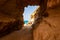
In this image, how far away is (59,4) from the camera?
11.3ft

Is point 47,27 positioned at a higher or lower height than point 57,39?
higher

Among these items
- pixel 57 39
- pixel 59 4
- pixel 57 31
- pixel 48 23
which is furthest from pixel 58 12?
pixel 57 39

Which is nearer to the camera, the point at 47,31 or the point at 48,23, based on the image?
the point at 47,31

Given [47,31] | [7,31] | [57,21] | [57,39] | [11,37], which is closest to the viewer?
[57,39]

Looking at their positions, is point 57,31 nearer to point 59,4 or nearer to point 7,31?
point 59,4

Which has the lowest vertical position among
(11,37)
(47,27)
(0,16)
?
(11,37)

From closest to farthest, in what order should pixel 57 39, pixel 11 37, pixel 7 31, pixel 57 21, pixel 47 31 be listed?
pixel 57 39 → pixel 47 31 → pixel 57 21 → pixel 11 37 → pixel 7 31

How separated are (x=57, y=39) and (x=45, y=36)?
10.3 inches

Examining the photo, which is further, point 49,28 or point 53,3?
point 53,3

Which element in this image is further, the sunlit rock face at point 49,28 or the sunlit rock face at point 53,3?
the sunlit rock face at point 53,3

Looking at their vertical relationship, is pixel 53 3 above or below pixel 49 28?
above

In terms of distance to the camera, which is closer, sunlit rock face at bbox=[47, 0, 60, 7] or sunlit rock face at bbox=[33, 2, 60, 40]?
sunlit rock face at bbox=[33, 2, 60, 40]

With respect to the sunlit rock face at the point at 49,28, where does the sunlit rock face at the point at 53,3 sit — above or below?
above

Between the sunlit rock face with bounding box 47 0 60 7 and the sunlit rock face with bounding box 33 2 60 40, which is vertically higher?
the sunlit rock face with bounding box 47 0 60 7
